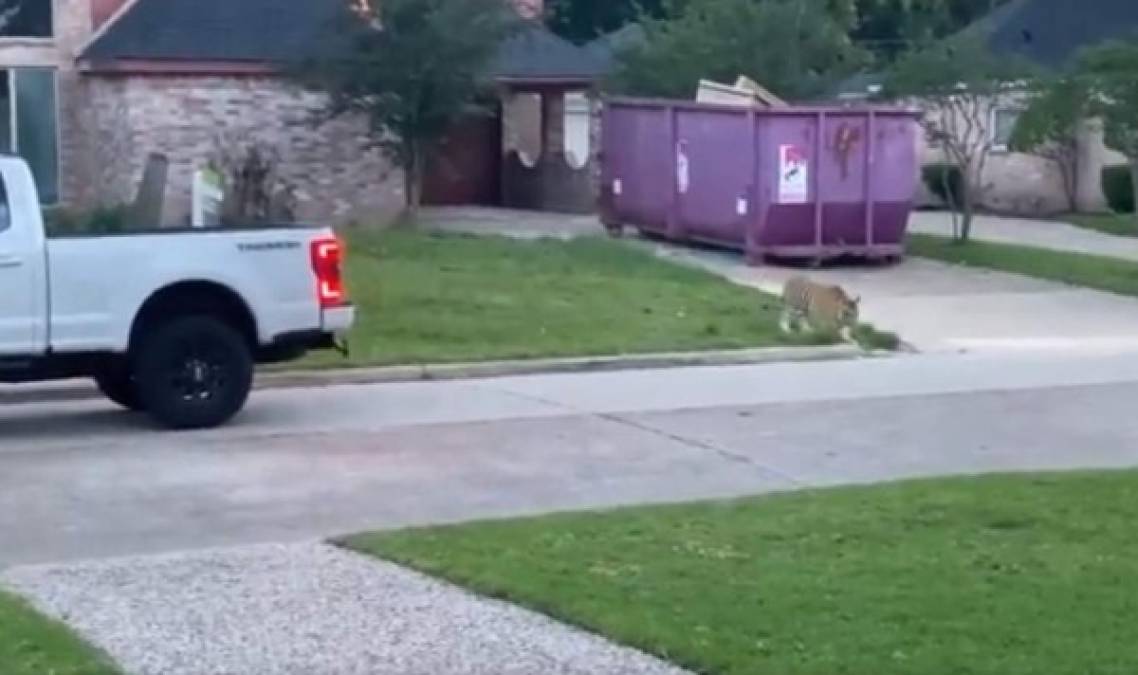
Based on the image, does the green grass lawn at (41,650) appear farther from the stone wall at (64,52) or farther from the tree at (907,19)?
the tree at (907,19)

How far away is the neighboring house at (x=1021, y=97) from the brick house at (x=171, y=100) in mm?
8088

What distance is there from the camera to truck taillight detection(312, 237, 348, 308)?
16.1m

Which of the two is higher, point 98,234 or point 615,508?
point 98,234

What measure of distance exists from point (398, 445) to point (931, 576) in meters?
5.89

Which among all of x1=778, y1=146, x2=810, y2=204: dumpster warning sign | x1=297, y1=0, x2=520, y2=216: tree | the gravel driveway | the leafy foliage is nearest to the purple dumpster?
x1=778, y1=146, x2=810, y2=204: dumpster warning sign

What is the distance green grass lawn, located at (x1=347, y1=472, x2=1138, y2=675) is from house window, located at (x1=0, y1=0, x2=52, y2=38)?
28857 mm

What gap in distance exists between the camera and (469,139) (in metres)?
44.5

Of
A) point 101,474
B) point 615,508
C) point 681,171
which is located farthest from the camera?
point 681,171

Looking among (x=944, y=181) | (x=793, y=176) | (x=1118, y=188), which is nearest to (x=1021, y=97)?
(x=944, y=181)

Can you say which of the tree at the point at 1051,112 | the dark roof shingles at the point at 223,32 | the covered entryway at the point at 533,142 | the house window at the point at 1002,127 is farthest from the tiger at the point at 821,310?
the covered entryway at the point at 533,142

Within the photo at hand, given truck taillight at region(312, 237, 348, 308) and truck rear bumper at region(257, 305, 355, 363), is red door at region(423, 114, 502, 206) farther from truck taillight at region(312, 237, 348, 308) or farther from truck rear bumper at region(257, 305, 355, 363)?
truck taillight at region(312, 237, 348, 308)

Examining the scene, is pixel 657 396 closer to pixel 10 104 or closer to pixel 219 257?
pixel 219 257

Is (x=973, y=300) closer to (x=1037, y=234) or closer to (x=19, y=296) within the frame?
(x=1037, y=234)

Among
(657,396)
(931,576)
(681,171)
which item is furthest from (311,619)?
(681,171)
